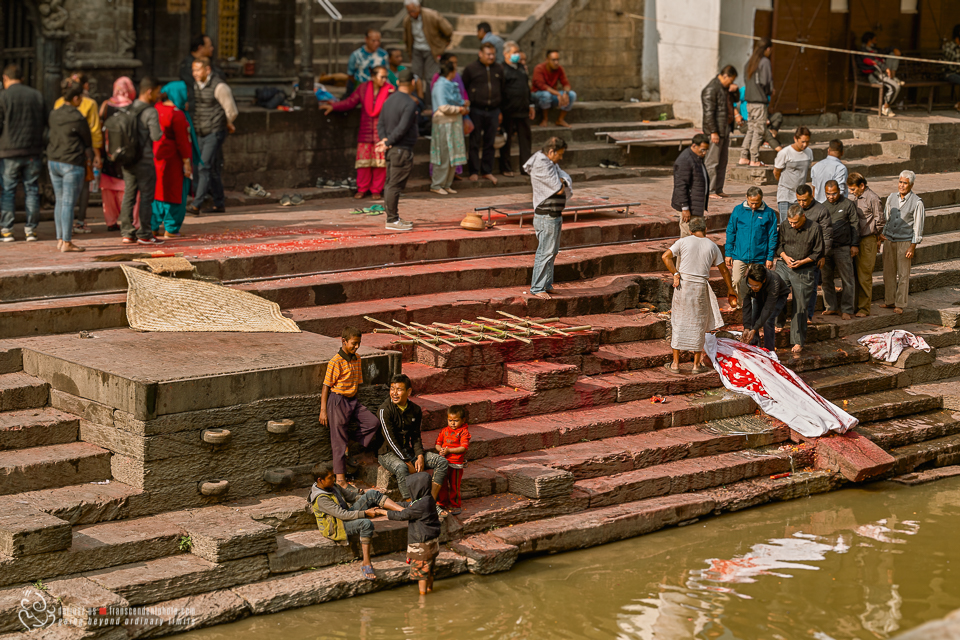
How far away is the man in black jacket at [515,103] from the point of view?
16656mm

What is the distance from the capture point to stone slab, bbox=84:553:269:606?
793 centimetres

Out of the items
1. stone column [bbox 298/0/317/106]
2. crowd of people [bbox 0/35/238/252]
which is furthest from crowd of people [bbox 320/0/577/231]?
crowd of people [bbox 0/35/238/252]

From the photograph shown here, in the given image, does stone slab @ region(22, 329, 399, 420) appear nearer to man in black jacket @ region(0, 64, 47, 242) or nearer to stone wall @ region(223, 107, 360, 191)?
man in black jacket @ region(0, 64, 47, 242)

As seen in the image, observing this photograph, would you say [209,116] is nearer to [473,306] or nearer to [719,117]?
[473,306]

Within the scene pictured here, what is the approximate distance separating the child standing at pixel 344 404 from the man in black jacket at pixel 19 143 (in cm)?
457

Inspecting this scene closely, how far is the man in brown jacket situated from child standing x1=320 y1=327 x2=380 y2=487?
8.51 metres

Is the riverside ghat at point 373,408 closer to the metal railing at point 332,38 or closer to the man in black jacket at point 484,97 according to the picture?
the man in black jacket at point 484,97

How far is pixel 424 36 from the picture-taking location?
1723 centimetres

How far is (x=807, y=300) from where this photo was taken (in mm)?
12883

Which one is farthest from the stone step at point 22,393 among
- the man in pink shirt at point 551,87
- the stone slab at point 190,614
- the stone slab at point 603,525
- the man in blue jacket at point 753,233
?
the man in pink shirt at point 551,87

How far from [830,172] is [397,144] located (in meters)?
5.05

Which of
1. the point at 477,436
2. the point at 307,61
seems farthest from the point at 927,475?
the point at 307,61

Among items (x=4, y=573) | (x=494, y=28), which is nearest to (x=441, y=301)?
(x=4, y=573)

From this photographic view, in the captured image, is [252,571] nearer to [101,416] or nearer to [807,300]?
[101,416]
